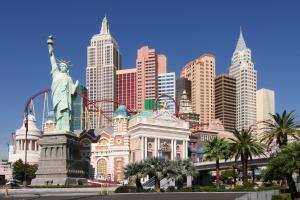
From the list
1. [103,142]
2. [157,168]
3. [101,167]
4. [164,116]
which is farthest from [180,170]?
[103,142]

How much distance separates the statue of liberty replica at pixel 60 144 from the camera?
101m

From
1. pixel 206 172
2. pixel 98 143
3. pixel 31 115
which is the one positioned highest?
pixel 31 115

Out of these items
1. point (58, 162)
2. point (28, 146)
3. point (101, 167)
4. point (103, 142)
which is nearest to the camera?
point (58, 162)

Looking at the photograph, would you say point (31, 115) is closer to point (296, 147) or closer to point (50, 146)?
point (50, 146)

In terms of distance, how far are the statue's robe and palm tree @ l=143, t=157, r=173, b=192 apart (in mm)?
43011

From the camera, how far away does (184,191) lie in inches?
2623

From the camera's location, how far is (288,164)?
55.4 m

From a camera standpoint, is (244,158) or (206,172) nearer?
(244,158)

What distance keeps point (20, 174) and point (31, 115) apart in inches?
1538

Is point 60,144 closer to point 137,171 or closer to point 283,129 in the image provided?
point 137,171

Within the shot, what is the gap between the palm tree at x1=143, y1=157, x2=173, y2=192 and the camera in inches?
2648

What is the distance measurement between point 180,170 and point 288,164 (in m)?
18.0

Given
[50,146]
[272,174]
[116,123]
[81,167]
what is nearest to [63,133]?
[50,146]

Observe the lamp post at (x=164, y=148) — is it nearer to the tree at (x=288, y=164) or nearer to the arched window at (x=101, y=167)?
the arched window at (x=101, y=167)
